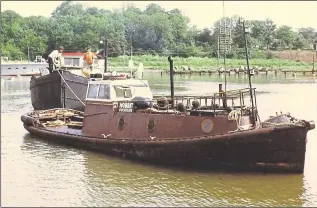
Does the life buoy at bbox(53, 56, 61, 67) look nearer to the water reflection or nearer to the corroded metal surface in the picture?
the corroded metal surface

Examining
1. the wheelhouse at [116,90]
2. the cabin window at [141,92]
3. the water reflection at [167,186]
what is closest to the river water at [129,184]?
the water reflection at [167,186]

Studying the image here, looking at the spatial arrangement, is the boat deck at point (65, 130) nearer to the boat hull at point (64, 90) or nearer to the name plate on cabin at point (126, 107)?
the name plate on cabin at point (126, 107)

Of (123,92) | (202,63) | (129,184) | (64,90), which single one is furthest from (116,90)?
(202,63)

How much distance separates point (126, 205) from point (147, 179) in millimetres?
2256

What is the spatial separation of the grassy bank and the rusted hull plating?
67.7 metres

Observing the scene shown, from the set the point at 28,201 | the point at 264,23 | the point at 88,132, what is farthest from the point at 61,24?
the point at 28,201

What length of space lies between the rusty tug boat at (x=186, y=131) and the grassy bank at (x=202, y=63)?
64.9m

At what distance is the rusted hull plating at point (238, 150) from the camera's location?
14.1 m

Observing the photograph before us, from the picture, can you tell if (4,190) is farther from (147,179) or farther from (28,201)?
(147,179)

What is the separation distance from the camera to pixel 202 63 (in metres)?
89.2

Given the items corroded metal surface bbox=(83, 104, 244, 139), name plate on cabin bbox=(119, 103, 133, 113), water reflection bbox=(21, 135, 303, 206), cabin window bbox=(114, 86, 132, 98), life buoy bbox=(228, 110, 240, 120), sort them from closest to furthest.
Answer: water reflection bbox=(21, 135, 303, 206), life buoy bbox=(228, 110, 240, 120), corroded metal surface bbox=(83, 104, 244, 139), name plate on cabin bbox=(119, 103, 133, 113), cabin window bbox=(114, 86, 132, 98)

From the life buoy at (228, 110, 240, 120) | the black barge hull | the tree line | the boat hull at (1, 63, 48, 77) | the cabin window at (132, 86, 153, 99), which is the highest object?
the tree line

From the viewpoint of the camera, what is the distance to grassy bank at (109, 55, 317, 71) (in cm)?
8444

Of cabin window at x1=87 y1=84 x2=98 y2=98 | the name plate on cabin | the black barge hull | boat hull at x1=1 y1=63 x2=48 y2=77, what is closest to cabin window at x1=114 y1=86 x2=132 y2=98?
the name plate on cabin
